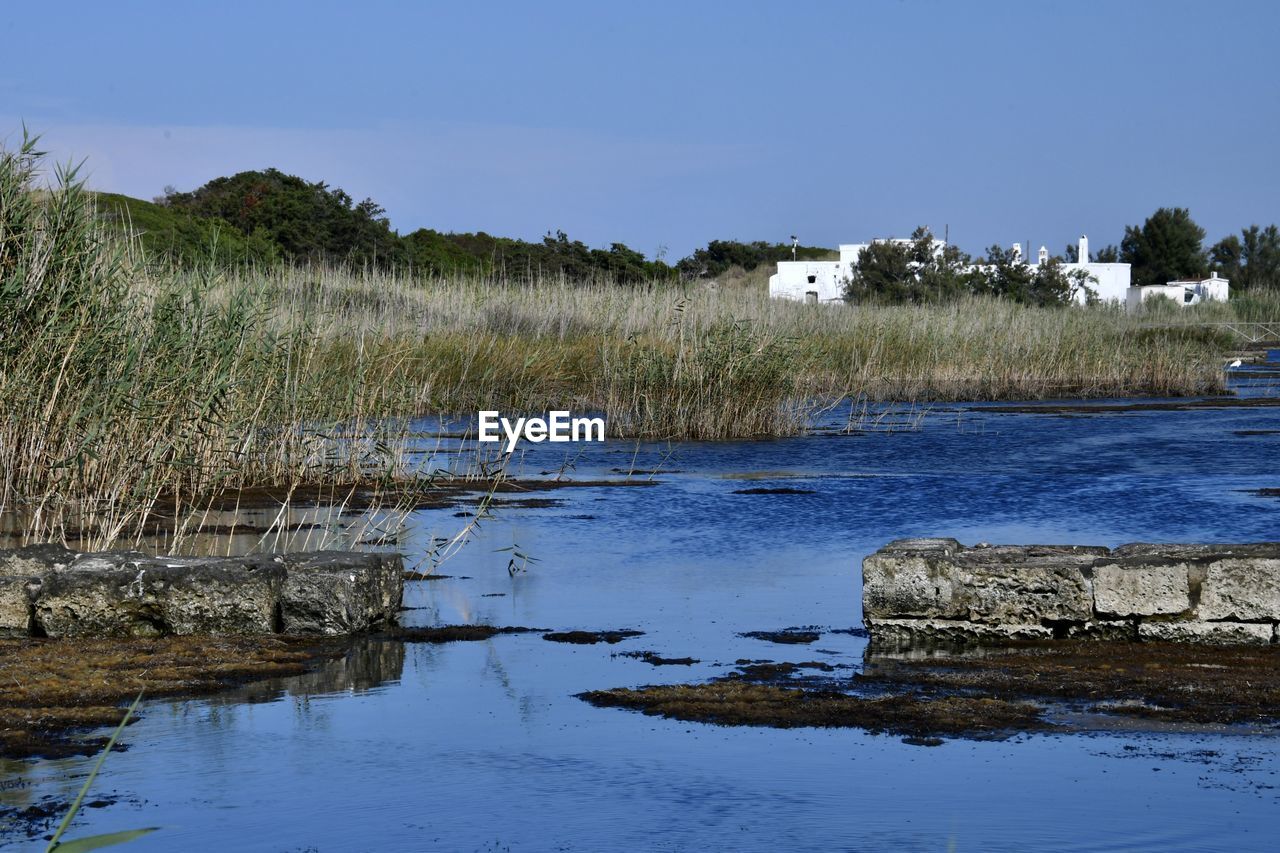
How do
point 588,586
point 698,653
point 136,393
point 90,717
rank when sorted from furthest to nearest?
1. point 136,393
2. point 588,586
3. point 698,653
4. point 90,717

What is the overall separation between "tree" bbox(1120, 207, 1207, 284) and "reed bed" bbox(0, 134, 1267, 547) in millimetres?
61769

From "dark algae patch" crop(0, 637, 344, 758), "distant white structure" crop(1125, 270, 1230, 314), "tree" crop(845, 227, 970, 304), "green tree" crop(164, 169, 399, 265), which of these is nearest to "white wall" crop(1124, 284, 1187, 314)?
"distant white structure" crop(1125, 270, 1230, 314)

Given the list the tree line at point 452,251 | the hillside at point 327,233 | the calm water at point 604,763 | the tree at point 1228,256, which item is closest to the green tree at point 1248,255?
the tree at point 1228,256

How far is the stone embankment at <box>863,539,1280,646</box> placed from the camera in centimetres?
718

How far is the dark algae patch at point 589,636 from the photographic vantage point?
7.71 m

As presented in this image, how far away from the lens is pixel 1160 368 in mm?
30375

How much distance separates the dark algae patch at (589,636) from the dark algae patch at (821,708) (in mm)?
1222

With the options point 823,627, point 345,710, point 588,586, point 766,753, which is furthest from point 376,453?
point 766,753

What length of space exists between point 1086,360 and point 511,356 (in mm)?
12267

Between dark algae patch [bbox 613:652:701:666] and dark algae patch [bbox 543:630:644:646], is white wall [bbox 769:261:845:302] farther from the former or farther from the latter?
dark algae patch [bbox 613:652:701:666]

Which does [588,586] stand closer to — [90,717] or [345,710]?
[345,710]

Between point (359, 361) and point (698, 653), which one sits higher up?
point (359, 361)

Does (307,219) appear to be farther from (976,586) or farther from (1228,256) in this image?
(1228,256)

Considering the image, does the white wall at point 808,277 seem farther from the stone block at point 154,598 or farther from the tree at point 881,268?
the stone block at point 154,598
